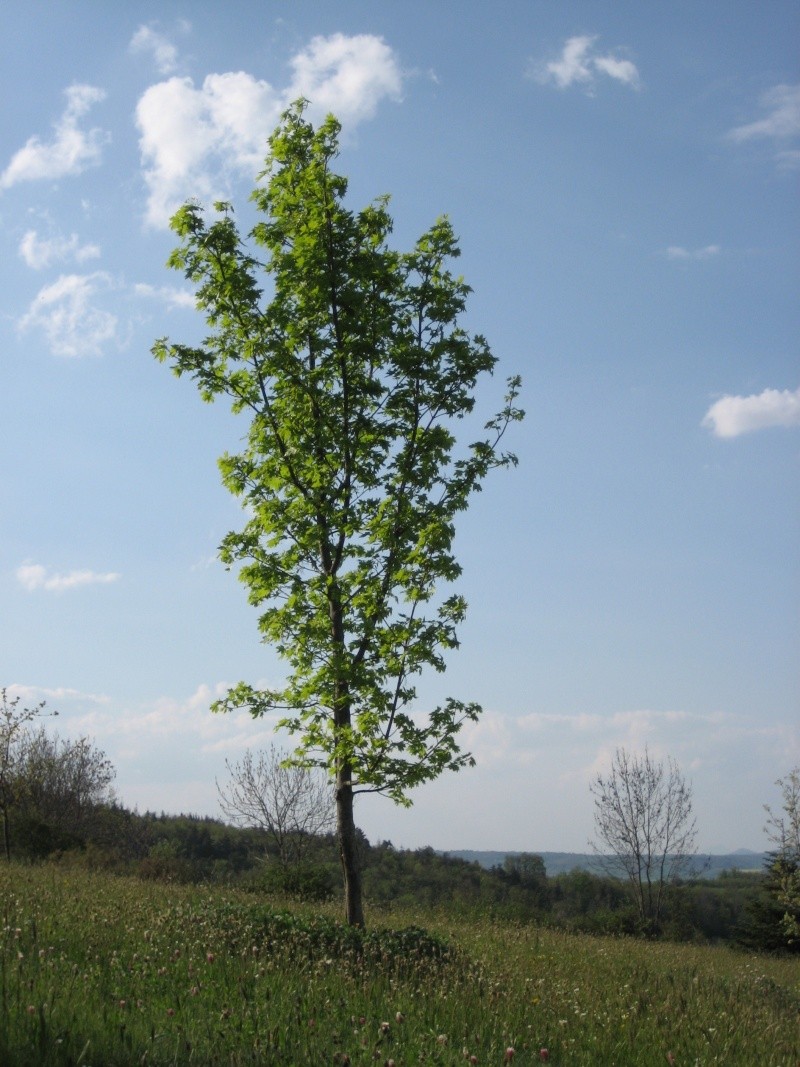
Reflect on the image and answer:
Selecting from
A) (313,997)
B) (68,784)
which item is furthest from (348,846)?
(68,784)

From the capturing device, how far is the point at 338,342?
12.8 metres

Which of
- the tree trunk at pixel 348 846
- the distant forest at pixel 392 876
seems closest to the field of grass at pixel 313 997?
the tree trunk at pixel 348 846

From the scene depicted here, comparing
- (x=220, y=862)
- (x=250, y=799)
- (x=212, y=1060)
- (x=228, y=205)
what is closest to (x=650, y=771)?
(x=250, y=799)

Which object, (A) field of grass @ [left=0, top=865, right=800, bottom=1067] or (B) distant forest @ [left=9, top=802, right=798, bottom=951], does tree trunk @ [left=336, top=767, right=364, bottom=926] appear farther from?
(B) distant forest @ [left=9, top=802, right=798, bottom=951]

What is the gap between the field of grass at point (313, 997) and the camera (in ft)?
18.8

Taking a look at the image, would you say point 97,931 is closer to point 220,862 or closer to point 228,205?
point 228,205

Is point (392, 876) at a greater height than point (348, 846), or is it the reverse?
point (348, 846)

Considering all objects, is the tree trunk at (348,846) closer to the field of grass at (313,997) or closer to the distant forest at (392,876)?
the field of grass at (313,997)

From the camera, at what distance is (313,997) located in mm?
7492

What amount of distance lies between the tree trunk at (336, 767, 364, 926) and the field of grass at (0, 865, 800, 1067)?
0.48m

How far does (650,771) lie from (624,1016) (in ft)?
77.3

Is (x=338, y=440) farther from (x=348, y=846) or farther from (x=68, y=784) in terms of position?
(x=68, y=784)

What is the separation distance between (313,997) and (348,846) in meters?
4.77

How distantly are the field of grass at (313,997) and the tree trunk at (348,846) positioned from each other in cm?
48
